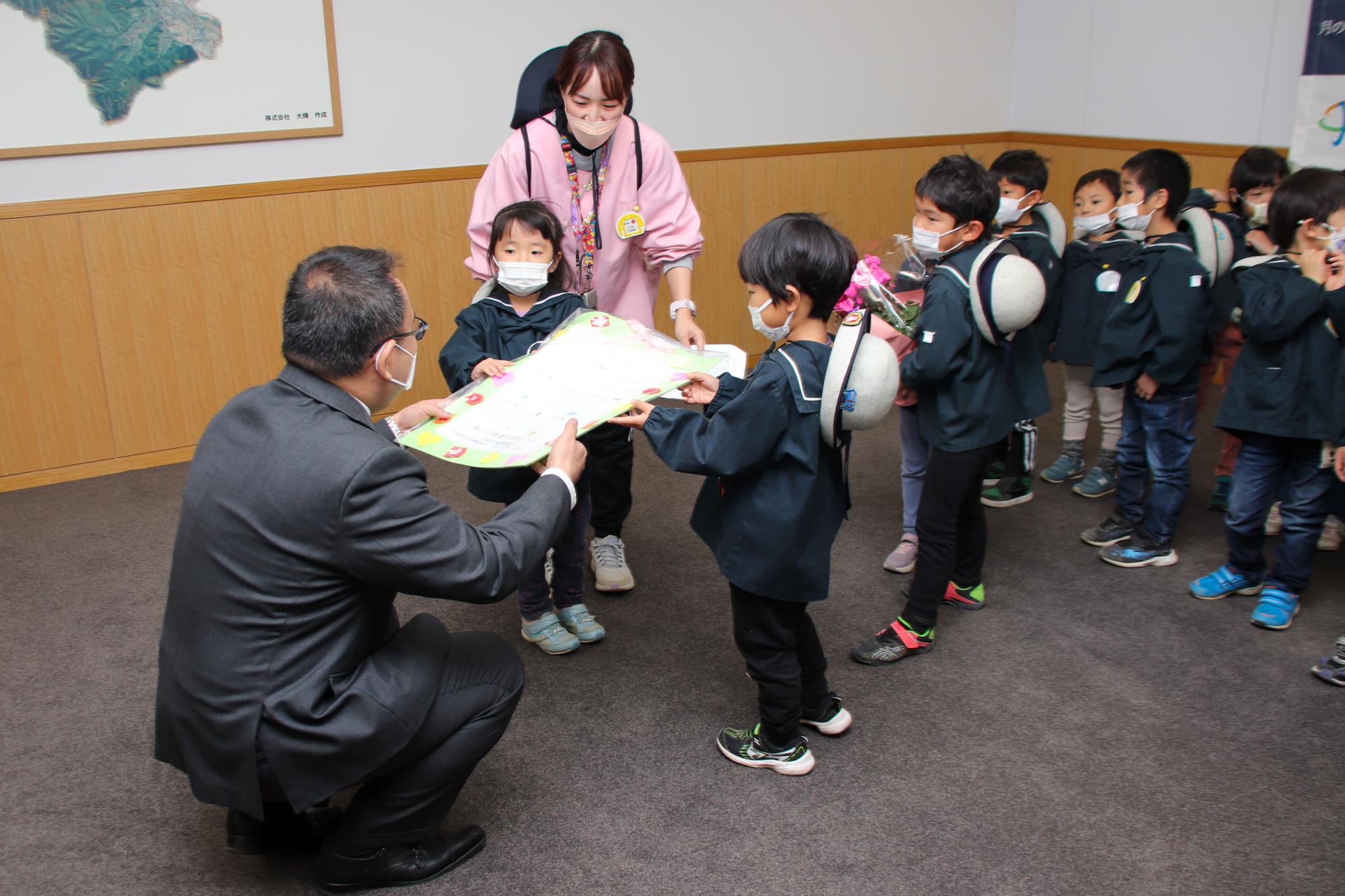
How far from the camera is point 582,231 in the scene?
9.25ft

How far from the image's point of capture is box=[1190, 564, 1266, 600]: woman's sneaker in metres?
2.94

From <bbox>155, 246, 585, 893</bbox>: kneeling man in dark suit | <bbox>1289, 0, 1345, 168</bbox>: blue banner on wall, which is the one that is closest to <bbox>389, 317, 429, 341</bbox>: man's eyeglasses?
<bbox>155, 246, 585, 893</bbox>: kneeling man in dark suit

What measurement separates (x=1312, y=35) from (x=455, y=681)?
4.27 metres

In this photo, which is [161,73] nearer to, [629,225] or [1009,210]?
[629,225]

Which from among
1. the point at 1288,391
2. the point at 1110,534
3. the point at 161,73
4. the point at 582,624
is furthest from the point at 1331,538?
the point at 161,73

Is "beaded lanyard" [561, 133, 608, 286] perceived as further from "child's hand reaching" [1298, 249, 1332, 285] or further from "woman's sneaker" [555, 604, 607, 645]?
"child's hand reaching" [1298, 249, 1332, 285]

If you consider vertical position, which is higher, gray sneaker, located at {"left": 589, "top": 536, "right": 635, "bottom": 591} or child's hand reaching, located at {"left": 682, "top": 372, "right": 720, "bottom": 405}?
child's hand reaching, located at {"left": 682, "top": 372, "right": 720, "bottom": 405}

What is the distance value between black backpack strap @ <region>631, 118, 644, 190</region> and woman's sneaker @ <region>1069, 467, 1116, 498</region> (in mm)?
1911

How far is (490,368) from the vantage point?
89.6 inches

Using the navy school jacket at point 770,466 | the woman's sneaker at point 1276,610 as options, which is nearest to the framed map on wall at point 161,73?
the navy school jacket at point 770,466

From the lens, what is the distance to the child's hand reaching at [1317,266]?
8.59ft

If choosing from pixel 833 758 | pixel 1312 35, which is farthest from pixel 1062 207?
pixel 833 758

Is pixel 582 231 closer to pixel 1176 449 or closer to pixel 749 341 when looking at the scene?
pixel 1176 449

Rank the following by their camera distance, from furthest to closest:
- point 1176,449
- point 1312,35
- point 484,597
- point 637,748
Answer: point 1312,35 → point 1176,449 → point 637,748 → point 484,597
